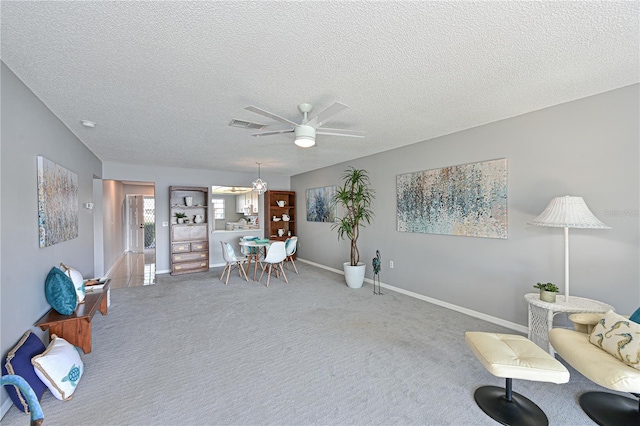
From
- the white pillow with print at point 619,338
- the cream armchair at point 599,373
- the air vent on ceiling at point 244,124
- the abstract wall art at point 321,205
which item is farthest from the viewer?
the abstract wall art at point 321,205

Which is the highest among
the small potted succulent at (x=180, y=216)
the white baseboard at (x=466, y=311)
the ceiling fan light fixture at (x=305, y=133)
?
the ceiling fan light fixture at (x=305, y=133)

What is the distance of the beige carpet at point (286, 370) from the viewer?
1.95 meters

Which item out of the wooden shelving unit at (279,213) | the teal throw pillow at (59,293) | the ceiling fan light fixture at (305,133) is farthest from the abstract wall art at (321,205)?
the teal throw pillow at (59,293)

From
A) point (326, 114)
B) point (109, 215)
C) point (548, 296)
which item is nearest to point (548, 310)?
point (548, 296)

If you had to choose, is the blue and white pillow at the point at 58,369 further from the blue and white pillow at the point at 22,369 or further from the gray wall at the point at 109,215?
the gray wall at the point at 109,215

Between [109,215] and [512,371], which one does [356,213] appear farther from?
[109,215]

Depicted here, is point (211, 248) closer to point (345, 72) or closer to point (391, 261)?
point (391, 261)

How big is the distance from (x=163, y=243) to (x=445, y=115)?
624 centimetres

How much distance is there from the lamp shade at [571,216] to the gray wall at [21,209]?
4322 mm

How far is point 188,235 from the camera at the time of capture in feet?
21.5

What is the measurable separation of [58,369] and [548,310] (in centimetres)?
399

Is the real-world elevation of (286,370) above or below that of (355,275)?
below

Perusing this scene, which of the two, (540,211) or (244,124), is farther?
(244,124)

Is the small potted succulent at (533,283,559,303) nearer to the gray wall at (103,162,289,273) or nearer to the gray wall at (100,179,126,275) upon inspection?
the gray wall at (103,162,289,273)
